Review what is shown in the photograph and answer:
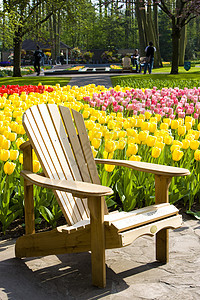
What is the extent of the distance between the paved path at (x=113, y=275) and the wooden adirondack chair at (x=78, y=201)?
0.10 meters

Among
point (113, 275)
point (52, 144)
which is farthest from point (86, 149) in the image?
point (113, 275)

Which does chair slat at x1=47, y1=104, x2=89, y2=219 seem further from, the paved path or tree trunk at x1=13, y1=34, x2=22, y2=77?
tree trunk at x1=13, y1=34, x2=22, y2=77

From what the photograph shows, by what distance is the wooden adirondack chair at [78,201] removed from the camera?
2727 mm

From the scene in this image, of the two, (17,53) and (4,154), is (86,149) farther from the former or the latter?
(17,53)

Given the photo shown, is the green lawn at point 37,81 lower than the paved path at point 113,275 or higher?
higher

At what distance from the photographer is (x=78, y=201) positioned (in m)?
3.32

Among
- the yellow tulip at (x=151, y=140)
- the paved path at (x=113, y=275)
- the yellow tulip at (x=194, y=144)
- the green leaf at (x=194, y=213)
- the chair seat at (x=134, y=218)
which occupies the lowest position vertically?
the paved path at (x=113, y=275)

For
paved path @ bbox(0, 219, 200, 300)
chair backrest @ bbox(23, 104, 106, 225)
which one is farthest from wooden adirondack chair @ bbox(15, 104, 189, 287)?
paved path @ bbox(0, 219, 200, 300)

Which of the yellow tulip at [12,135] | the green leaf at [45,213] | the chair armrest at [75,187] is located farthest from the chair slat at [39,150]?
the yellow tulip at [12,135]

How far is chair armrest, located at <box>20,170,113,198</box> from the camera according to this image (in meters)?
2.59

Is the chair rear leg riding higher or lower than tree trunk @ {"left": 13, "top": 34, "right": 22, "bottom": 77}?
lower

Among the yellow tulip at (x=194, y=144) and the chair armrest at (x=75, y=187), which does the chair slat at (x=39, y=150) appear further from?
the yellow tulip at (x=194, y=144)

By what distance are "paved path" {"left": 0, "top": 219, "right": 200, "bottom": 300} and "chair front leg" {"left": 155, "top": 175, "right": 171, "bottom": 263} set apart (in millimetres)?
66

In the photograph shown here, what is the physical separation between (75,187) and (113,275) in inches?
27.7
